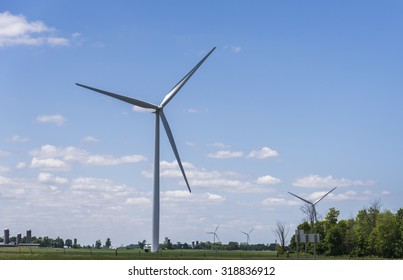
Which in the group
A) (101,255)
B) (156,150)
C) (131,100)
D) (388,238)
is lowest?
(101,255)

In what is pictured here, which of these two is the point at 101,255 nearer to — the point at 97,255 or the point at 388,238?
the point at 97,255

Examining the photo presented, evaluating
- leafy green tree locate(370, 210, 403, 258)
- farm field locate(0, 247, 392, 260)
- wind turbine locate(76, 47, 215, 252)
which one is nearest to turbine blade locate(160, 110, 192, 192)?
wind turbine locate(76, 47, 215, 252)

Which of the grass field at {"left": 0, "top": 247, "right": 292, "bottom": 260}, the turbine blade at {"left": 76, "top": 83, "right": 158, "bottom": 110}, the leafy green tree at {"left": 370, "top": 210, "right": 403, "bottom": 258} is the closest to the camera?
the grass field at {"left": 0, "top": 247, "right": 292, "bottom": 260}

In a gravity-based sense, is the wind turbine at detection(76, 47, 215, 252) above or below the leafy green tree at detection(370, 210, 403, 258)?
above

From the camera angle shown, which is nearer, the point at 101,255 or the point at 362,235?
the point at 101,255

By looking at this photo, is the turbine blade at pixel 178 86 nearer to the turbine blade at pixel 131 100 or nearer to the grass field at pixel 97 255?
the turbine blade at pixel 131 100

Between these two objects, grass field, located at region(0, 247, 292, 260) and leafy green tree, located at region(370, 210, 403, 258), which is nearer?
grass field, located at region(0, 247, 292, 260)

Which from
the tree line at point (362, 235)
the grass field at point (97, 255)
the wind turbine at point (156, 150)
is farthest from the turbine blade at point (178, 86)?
the tree line at point (362, 235)

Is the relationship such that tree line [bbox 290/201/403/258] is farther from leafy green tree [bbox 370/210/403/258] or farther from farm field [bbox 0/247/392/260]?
farm field [bbox 0/247/392/260]

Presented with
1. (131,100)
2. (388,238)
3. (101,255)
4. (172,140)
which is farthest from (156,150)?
(388,238)

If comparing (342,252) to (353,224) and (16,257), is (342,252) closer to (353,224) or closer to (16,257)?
(353,224)

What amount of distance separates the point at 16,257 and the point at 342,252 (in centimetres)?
A: 5958
